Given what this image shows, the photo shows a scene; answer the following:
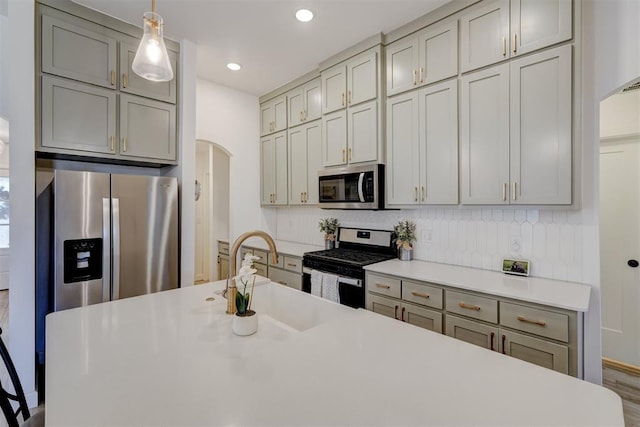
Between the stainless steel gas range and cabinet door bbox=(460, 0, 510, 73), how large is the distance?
164 cm

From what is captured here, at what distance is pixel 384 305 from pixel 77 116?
286 cm

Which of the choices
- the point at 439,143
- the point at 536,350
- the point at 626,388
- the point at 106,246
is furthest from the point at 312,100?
the point at 626,388

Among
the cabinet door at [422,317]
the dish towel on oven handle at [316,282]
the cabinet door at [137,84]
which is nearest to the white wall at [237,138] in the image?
the cabinet door at [137,84]

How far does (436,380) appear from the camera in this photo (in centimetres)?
90

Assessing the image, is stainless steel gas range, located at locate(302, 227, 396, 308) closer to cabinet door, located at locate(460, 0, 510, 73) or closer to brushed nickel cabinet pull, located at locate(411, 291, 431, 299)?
brushed nickel cabinet pull, located at locate(411, 291, 431, 299)

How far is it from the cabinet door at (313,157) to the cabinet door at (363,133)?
509mm

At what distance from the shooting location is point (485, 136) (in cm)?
225

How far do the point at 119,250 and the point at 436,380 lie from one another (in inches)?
97.6

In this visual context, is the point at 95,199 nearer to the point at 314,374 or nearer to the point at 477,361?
the point at 314,374

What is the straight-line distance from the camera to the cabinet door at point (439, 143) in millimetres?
2428

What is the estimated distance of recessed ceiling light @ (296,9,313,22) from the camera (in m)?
2.46

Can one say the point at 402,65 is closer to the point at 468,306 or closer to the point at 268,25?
the point at 268,25

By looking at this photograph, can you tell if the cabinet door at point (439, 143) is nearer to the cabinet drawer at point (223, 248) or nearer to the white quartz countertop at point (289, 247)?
the white quartz countertop at point (289, 247)

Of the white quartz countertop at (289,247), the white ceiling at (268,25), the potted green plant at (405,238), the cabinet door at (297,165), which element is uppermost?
the white ceiling at (268,25)
